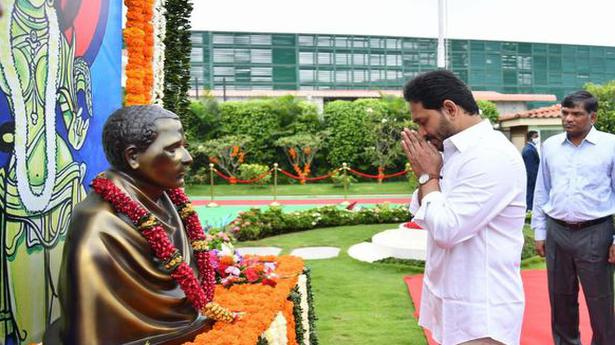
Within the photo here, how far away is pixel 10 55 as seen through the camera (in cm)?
236

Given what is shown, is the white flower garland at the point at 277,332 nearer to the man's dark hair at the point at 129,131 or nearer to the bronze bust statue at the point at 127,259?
the bronze bust statue at the point at 127,259

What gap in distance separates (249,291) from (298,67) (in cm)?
2652

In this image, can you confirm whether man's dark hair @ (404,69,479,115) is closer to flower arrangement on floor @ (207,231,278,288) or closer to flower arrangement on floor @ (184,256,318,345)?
flower arrangement on floor @ (184,256,318,345)

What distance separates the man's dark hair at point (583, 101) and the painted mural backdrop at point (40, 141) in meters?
3.02

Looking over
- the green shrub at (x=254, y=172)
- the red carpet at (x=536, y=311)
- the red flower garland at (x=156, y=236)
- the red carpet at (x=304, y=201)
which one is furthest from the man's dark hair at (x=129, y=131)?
the green shrub at (x=254, y=172)

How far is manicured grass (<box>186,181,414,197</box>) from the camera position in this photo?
1700 cm

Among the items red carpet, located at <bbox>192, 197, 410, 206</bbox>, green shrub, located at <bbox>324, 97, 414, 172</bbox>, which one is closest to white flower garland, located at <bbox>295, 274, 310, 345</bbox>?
red carpet, located at <bbox>192, 197, 410, 206</bbox>

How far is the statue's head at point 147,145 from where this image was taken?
1875 millimetres

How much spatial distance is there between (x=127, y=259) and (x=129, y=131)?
17.8 inches

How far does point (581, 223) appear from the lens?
3.40m

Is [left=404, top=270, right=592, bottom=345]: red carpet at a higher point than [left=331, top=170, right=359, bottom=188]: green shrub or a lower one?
lower

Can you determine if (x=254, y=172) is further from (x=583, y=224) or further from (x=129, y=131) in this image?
(x=129, y=131)

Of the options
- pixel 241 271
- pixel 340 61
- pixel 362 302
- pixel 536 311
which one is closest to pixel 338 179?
pixel 340 61

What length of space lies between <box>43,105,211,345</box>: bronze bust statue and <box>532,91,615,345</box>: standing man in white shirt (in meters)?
2.57
